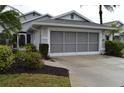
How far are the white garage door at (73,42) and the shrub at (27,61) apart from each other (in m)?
7.07

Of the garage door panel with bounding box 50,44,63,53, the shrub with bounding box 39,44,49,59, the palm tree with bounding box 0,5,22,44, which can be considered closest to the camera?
the palm tree with bounding box 0,5,22,44

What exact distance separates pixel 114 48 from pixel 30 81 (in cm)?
1277

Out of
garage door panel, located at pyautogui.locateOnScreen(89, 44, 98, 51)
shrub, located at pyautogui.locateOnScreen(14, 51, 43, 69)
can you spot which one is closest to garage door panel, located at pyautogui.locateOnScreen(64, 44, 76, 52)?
garage door panel, located at pyautogui.locateOnScreen(89, 44, 98, 51)

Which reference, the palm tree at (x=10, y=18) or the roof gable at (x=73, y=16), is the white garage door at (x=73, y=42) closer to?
the palm tree at (x=10, y=18)

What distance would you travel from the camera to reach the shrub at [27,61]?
961cm

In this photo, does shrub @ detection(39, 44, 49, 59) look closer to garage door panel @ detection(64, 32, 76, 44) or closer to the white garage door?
the white garage door

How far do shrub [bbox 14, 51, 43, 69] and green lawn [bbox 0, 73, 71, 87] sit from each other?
1.04 meters

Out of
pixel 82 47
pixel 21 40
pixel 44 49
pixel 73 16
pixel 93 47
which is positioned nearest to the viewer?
pixel 44 49

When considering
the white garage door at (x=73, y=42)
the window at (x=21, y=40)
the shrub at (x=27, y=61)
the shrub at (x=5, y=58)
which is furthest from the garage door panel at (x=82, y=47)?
the window at (x=21, y=40)

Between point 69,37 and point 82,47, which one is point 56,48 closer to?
point 69,37

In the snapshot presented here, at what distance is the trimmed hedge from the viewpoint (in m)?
18.7

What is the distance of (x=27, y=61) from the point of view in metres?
9.65

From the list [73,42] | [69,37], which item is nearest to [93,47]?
[73,42]
